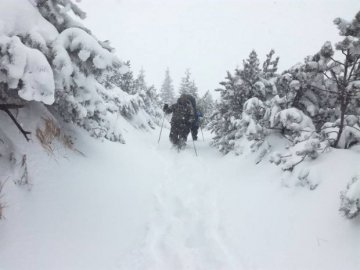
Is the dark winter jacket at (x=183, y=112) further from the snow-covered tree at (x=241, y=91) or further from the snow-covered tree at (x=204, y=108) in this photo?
the snow-covered tree at (x=204, y=108)

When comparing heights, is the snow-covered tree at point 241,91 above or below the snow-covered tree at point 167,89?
above

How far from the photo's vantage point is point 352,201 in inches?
139

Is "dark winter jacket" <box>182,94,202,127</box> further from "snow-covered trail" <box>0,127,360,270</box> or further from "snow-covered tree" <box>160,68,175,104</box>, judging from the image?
"snow-covered tree" <box>160,68,175,104</box>

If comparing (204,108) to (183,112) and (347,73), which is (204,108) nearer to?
(183,112)

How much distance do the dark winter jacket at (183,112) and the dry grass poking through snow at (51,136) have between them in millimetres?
7872

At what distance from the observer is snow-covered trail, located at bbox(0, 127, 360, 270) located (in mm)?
3488

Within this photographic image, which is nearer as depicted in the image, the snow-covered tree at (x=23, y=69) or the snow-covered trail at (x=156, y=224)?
the snow-covered trail at (x=156, y=224)

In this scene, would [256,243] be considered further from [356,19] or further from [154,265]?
[356,19]

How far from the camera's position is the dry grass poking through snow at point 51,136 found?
4.53m

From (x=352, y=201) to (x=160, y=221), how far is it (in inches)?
109

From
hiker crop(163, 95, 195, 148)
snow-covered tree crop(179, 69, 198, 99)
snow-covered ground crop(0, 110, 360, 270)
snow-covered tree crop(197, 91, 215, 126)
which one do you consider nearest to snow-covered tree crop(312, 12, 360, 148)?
snow-covered ground crop(0, 110, 360, 270)

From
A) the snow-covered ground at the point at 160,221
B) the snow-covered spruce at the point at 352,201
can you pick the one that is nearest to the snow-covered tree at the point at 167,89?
the snow-covered ground at the point at 160,221

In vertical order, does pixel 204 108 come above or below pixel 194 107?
below

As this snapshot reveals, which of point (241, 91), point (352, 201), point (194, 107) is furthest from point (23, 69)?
point (194, 107)
